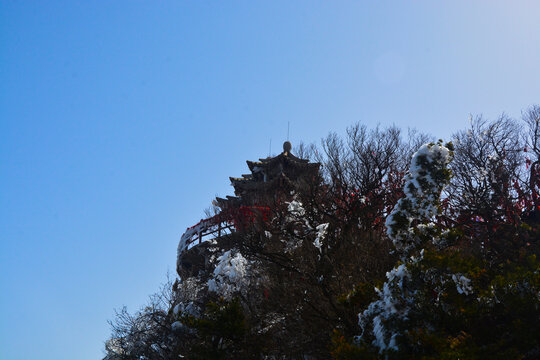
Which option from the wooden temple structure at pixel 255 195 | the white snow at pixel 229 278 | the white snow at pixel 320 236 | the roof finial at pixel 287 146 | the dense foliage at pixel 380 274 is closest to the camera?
the dense foliage at pixel 380 274

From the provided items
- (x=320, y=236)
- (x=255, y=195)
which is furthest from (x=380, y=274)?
(x=255, y=195)

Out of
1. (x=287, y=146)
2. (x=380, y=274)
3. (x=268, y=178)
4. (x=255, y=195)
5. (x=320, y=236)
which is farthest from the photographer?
(x=287, y=146)

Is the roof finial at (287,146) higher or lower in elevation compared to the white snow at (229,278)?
higher

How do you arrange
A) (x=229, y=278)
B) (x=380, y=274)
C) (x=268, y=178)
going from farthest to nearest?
(x=268, y=178) → (x=229, y=278) → (x=380, y=274)

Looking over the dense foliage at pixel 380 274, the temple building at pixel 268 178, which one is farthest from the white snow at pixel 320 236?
the temple building at pixel 268 178

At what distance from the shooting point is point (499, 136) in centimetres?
2066

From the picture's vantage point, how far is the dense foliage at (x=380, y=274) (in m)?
6.98

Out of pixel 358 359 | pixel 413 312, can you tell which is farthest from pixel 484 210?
pixel 358 359

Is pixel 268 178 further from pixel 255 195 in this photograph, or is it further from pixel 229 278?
pixel 229 278

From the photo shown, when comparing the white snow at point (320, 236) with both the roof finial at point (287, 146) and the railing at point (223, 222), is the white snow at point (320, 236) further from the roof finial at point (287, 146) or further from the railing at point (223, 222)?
the roof finial at point (287, 146)

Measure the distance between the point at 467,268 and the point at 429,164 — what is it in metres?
4.01

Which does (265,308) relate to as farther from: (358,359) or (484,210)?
(484,210)

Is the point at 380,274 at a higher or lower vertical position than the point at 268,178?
lower

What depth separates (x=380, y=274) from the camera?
36.8ft
